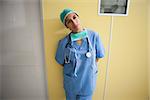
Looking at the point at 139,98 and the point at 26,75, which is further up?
the point at 26,75

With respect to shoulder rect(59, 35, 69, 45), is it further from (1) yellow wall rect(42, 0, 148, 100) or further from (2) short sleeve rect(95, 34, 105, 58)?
(2) short sleeve rect(95, 34, 105, 58)

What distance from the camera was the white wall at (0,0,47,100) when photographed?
100 centimetres

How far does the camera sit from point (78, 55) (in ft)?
3.43

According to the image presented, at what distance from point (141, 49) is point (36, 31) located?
2.45 feet

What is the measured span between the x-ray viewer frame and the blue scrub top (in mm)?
169

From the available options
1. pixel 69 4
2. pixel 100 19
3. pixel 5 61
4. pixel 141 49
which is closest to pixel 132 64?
pixel 141 49

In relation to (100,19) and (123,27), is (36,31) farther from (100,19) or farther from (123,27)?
(123,27)

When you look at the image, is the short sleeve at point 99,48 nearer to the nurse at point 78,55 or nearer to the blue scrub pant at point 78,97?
the nurse at point 78,55

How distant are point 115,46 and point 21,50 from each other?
0.64m

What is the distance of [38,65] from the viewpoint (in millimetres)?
1108

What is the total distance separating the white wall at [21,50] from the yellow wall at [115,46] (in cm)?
9

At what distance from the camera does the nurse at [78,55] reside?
1.04m

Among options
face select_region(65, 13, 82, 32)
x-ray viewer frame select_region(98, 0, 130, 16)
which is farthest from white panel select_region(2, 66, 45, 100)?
x-ray viewer frame select_region(98, 0, 130, 16)

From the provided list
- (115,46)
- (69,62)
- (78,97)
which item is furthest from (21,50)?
(115,46)
